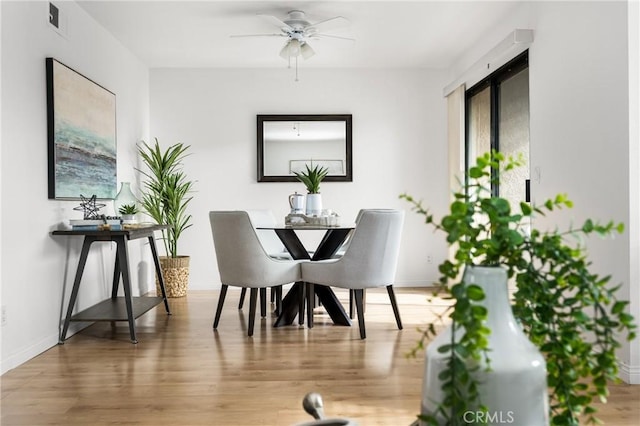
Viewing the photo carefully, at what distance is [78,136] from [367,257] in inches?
90.1

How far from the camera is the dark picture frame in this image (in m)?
3.71

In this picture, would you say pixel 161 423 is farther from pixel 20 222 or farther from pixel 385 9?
pixel 385 9

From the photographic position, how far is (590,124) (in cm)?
318

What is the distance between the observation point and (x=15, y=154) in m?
3.29

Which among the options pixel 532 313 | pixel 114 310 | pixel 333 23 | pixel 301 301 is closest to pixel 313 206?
pixel 301 301

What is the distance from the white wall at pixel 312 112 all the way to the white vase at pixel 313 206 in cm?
198

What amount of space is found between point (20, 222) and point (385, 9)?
308cm

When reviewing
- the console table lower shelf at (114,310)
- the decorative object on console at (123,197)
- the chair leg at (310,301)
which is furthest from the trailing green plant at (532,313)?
the decorative object on console at (123,197)

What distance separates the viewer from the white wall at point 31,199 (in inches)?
126

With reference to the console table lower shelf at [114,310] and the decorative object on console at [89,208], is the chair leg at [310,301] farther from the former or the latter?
the decorative object on console at [89,208]

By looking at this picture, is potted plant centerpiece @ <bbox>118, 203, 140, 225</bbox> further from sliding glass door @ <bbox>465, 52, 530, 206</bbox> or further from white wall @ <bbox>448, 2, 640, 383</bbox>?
white wall @ <bbox>448, 2, 640, 383</bbox>

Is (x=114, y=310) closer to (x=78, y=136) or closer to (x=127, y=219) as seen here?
(x=127, y=219)

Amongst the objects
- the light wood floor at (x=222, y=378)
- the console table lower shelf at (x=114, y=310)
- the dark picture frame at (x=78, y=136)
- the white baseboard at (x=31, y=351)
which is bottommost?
the light wood floor at (x=222, y=378)

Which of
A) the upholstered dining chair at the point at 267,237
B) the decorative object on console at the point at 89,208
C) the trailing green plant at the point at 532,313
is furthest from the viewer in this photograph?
the upholstered dining chair at the point at 267,237
